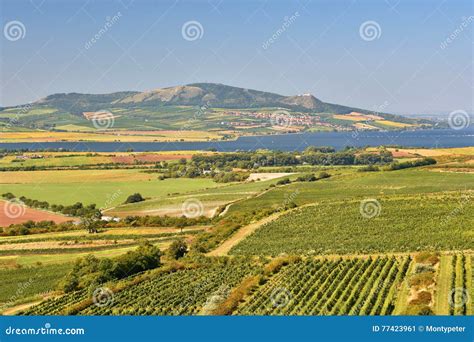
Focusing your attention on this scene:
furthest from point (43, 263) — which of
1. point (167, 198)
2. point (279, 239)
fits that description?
point (167, 198)

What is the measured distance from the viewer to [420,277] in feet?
58.5

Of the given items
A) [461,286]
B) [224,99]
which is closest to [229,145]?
[224,99]

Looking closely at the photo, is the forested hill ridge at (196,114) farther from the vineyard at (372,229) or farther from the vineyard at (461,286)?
the vineyard at (461,286)

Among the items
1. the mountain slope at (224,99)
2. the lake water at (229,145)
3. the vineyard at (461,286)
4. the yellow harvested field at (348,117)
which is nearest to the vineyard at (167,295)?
the vineyard at (461,286)

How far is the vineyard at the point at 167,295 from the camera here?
56.7 feet

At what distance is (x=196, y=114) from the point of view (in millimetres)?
122500

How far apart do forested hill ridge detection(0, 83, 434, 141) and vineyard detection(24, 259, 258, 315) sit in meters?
69.1

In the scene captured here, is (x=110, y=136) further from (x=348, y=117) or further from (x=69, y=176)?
(x=348, y=117)

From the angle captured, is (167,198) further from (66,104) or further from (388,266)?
(66,104)

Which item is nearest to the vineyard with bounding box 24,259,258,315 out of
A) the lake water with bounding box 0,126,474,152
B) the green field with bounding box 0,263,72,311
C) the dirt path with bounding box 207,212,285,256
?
the green field with bounding box 0,263,72,311

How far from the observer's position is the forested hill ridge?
356 ft

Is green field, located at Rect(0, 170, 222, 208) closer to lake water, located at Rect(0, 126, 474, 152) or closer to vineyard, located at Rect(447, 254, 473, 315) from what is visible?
lake water, located at Rect(0, 126, 474, 152)

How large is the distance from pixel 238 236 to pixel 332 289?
39.5 ft

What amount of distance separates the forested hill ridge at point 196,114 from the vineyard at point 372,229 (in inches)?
2479
